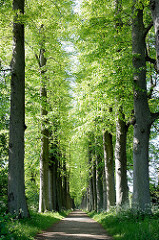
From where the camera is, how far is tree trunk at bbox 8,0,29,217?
775 centimetres

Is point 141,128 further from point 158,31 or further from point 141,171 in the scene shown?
point 158,31

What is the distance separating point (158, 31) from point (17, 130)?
19.2ft

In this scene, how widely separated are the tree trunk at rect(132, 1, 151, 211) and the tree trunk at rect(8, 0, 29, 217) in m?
3.97

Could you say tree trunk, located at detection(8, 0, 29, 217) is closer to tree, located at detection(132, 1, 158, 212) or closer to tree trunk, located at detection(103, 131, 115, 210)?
tree, located at detection(132, 1, 158, 212)

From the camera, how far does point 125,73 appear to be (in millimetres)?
9102

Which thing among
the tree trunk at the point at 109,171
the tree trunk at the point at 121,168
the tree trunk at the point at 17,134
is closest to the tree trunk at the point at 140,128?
the tree trunk at the point at 121,168

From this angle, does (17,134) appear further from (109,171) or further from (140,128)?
(109,171)

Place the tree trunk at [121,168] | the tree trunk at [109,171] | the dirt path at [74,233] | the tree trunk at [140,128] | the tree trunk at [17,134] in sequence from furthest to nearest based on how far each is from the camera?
the tree trunk at [109,171], the tree trunk at [121,168], the tree trunk at [140,128], the tree trunk at [17,134], the dirt path at [74,233]

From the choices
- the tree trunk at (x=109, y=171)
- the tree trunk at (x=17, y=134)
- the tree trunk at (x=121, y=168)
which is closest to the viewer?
the tree trunk at (x=17, y=134)

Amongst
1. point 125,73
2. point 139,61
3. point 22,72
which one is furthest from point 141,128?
point 22,72

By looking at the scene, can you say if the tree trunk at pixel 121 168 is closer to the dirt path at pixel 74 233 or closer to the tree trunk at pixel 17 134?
the dirt path at pixel 74 233

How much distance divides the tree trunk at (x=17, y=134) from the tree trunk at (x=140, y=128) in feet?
13.0

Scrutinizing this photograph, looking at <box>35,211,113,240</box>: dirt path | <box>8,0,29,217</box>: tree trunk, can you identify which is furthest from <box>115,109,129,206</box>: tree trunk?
<box>8,0,29,217</box>: tree trunk

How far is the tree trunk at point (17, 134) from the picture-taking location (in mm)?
7746
